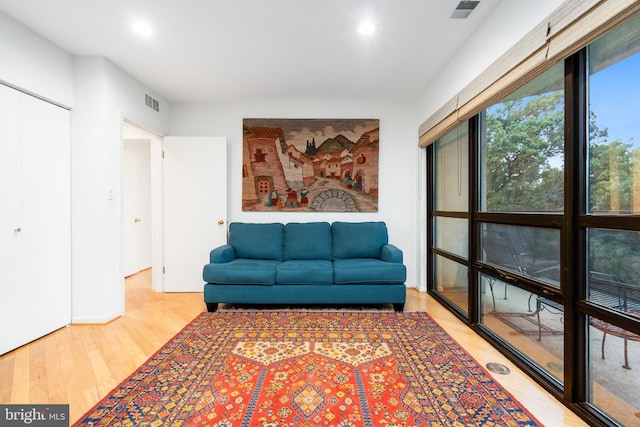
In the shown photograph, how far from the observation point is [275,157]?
159 inches

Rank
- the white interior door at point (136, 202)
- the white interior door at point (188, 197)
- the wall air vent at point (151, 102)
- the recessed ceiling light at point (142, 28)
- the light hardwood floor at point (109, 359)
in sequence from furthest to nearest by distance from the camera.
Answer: the white interior door at point (136, 202), the white interior door at point (188, 197), the wall air vent at point (151, 102), the recessed ceiling light at point (142, 28), the light hardwood floor at point (109, 359)

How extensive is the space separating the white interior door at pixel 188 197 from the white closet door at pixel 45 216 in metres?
1.14

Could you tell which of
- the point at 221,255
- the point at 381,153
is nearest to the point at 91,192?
the point at 221,255

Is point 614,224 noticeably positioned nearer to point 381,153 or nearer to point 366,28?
point 366,28

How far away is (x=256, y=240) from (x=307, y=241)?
0.64 meters

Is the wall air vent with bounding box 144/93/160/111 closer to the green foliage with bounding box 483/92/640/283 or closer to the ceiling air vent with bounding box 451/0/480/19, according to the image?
the ceiling air vent with bounding box 451/0/480/19

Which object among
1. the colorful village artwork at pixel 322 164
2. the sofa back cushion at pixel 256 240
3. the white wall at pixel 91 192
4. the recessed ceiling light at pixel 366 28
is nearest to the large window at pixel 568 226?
the recessed ceiling light at pixel 366 28

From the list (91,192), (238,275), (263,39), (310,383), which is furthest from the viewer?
(238,275)

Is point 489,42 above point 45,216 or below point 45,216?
above

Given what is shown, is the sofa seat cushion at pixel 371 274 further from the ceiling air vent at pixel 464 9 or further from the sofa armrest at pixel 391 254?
the ceiling air vent at pixel 464 9

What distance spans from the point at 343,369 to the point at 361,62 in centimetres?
276

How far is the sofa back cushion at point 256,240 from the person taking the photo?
12.0 ft

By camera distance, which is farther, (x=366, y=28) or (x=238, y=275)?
(x=238, y=275)

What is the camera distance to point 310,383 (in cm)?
184
